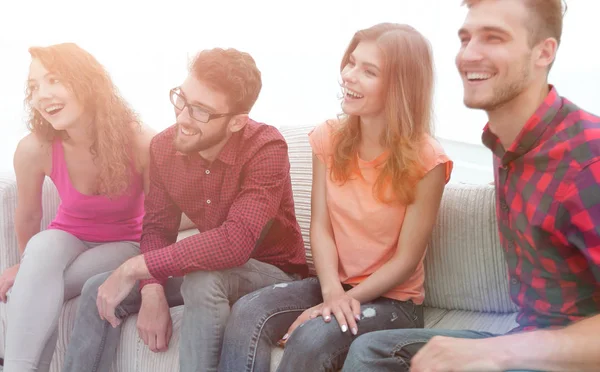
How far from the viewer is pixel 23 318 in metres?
1.33

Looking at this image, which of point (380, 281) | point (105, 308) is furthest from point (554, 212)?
point (105, 308)

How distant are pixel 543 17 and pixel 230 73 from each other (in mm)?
590

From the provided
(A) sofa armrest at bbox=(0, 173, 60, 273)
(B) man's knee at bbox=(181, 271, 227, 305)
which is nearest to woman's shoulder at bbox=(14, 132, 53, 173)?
(A) sofa armrest at bbox=(0, 173, 60, 273)

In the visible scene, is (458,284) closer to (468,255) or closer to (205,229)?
(468,255)

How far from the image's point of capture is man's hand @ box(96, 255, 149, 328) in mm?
1310

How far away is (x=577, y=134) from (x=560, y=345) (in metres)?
0.30

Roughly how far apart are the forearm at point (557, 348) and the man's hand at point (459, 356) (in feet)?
0.05

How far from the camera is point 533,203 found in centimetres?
98

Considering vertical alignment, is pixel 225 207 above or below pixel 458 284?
above

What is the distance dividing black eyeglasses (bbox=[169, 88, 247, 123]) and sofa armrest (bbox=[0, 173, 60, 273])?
0.45 m

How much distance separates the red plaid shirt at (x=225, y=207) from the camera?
1.27m

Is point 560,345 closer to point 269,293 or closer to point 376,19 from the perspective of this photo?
point 269,293

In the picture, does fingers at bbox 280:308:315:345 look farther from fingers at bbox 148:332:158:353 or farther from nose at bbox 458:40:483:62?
nose at bbox 458:40:483:62

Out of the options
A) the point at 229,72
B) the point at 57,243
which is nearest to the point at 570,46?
the point at 229,72
